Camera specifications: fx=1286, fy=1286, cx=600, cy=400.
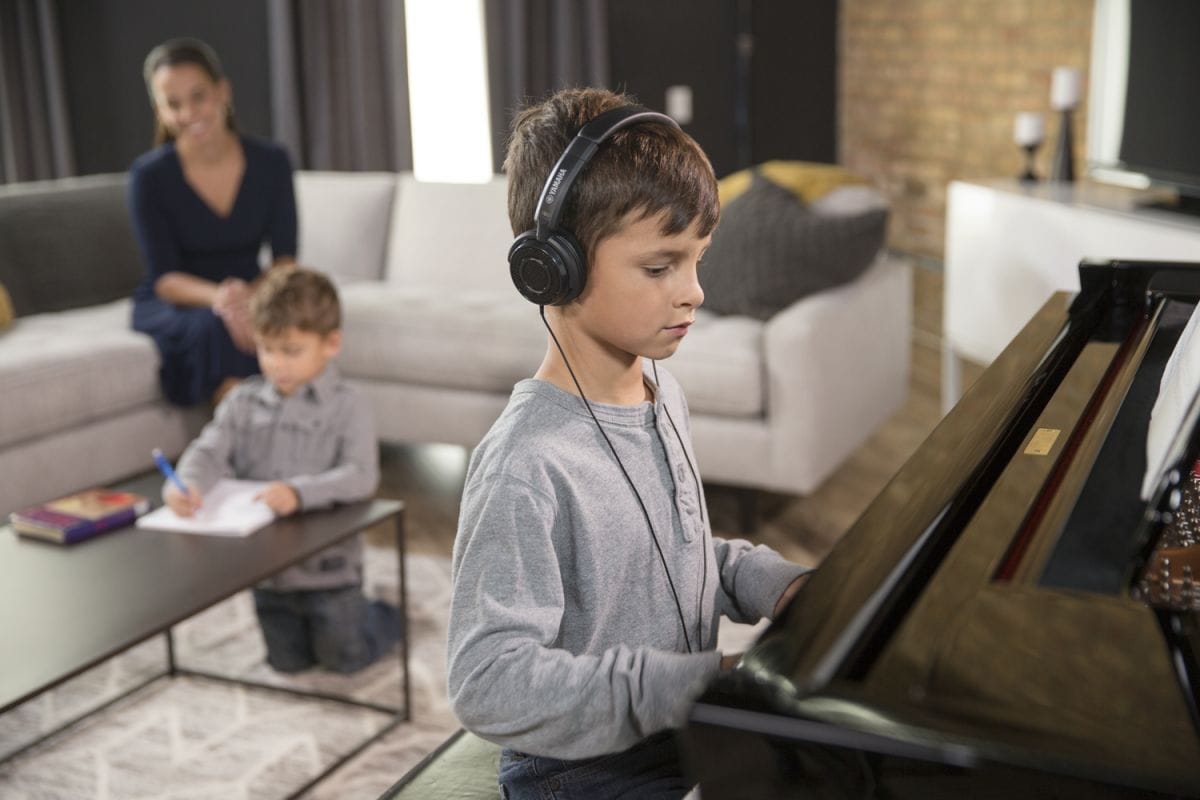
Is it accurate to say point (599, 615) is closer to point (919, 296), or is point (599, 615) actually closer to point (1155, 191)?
point (1155, 191)

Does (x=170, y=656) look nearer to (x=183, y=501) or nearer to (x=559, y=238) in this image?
(x=183, y=501)

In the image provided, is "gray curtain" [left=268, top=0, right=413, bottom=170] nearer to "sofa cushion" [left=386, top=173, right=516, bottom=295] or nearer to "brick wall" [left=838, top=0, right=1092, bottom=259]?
"sofa cushion" [left=386, top=173, right=516, bottom=295]

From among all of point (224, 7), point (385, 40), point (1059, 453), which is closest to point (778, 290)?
point (1059, 453)

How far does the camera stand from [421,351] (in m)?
3.48

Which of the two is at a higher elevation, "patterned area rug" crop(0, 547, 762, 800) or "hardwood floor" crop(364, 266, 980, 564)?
"hardwood floor" crop(364, 266, 980, 564)

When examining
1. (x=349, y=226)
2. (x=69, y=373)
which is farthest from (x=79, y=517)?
(x=349, y=226)

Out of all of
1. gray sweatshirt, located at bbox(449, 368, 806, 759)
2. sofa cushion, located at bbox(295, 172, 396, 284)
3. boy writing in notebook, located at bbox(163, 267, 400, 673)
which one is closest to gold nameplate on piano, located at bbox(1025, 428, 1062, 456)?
gray sweatshirt, located at bbox(449, 368, 806, 759)

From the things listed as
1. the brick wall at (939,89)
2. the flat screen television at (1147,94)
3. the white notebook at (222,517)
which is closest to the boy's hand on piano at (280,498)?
the white notebook at (222,517)

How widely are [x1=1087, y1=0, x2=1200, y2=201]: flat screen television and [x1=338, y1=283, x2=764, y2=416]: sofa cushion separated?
1.16 metres

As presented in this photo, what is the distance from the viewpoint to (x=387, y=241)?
414 centimetres

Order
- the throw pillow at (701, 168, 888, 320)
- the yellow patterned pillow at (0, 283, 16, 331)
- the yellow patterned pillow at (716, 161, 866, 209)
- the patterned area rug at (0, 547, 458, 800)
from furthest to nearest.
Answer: the yellow patterned pillow at (0, 283, 16, 331)
the yellow patterned pillow at (716, 161, 866, 209)
the throw pillow at (701, 168, 888, 320)
the patterned area rug at (0, 547, 458, 800)

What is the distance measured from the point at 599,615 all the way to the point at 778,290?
214cm

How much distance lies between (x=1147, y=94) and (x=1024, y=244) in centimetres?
49

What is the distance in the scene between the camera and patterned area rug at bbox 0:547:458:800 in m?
2.10
